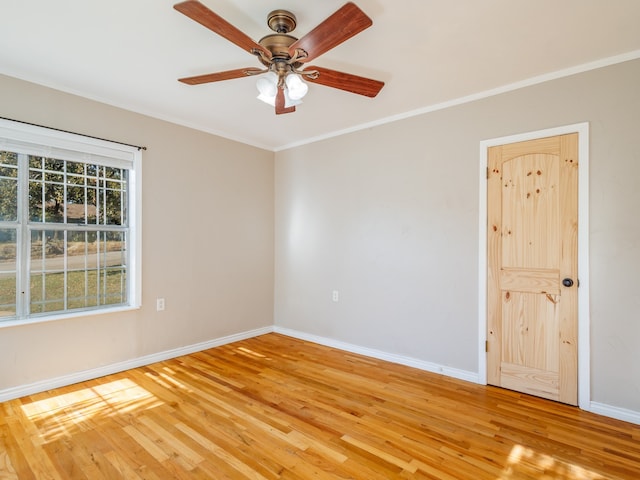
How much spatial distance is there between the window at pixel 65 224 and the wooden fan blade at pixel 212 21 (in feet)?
6.66

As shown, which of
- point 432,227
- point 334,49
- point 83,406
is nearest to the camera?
point 334,49

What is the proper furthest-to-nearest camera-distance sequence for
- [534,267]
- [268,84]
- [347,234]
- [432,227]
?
1. [347,234]
2. [432,227]
3. [534,267]
4. [268,84]

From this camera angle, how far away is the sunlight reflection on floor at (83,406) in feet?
7.25

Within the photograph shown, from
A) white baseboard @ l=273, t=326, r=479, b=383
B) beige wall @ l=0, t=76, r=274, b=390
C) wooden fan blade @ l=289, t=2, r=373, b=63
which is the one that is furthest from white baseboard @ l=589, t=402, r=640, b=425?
beige wall @ l=0, t=76, r=274, b=390

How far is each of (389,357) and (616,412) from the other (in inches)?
68.8

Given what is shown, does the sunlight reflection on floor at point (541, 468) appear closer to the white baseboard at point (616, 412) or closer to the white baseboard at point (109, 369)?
the white baseboard at point (616, 412)

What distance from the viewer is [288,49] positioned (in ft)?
6.22

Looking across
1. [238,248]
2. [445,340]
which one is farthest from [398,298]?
[238,248]

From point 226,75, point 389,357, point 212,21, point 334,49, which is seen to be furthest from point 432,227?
point 212,21

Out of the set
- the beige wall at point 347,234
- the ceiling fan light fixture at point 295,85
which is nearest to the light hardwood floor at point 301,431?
the beige wall at point 347,234

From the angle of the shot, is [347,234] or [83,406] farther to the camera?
[347,234]

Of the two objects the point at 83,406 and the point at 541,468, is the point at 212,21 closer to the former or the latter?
the point at 83,406

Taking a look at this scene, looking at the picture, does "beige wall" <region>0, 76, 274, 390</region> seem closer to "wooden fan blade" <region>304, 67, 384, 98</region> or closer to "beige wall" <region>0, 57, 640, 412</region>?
"beige wall" <region>0, 57, 640, 412</region>

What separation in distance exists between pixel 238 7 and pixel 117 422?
106 inches
